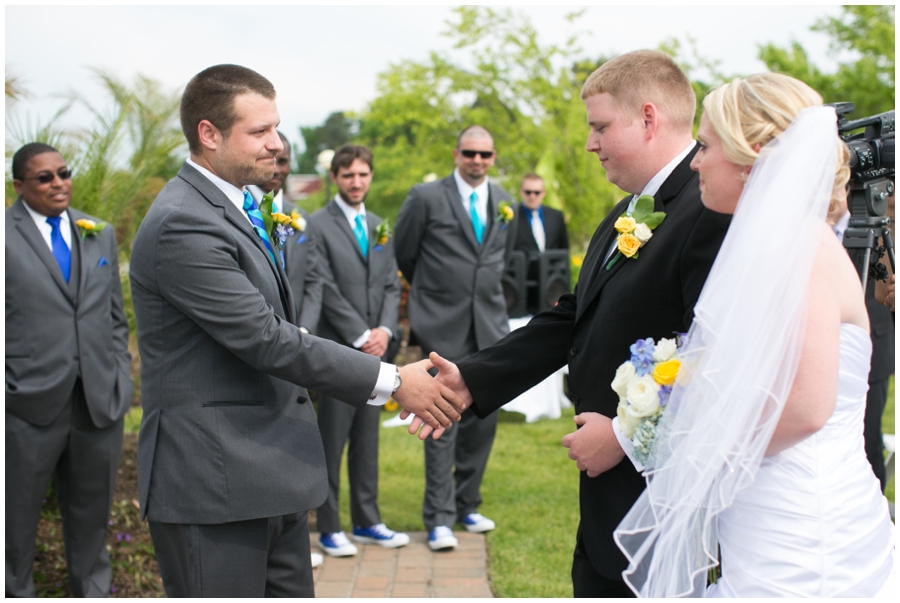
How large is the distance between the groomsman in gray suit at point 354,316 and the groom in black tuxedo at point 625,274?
2701mm

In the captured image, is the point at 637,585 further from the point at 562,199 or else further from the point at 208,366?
the point at 562,199

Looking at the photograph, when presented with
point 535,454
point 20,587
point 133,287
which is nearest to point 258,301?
point 133,287

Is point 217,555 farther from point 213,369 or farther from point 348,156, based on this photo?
point 348,156

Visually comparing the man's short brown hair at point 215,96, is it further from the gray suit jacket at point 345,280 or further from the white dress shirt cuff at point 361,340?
the white dress shirt cuff at point 361,340

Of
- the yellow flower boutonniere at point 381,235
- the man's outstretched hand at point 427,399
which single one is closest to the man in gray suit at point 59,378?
the yellow flower boutonniere at point 381,235

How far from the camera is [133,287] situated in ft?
9.25

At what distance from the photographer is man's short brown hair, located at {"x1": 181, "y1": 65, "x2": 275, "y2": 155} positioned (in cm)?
283

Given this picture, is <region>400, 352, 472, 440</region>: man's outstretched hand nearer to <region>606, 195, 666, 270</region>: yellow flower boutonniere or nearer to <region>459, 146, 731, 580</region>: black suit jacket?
<region>459, 146, 731, 580</region>: black suit jacket

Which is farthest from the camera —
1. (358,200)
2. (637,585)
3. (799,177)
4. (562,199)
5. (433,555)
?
(562,199)

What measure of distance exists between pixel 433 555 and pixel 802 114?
12.7 ft

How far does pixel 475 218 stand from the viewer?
5.93 metres

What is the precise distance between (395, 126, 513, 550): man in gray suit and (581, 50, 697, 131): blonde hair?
307 centimetres

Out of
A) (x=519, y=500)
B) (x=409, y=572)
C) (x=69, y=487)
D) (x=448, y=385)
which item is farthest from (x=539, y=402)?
(x=448, y=385)

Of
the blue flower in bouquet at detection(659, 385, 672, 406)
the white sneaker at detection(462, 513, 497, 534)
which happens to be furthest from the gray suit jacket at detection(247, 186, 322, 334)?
the blue flower in bouquet at detection(659, 385, 672, 406)
